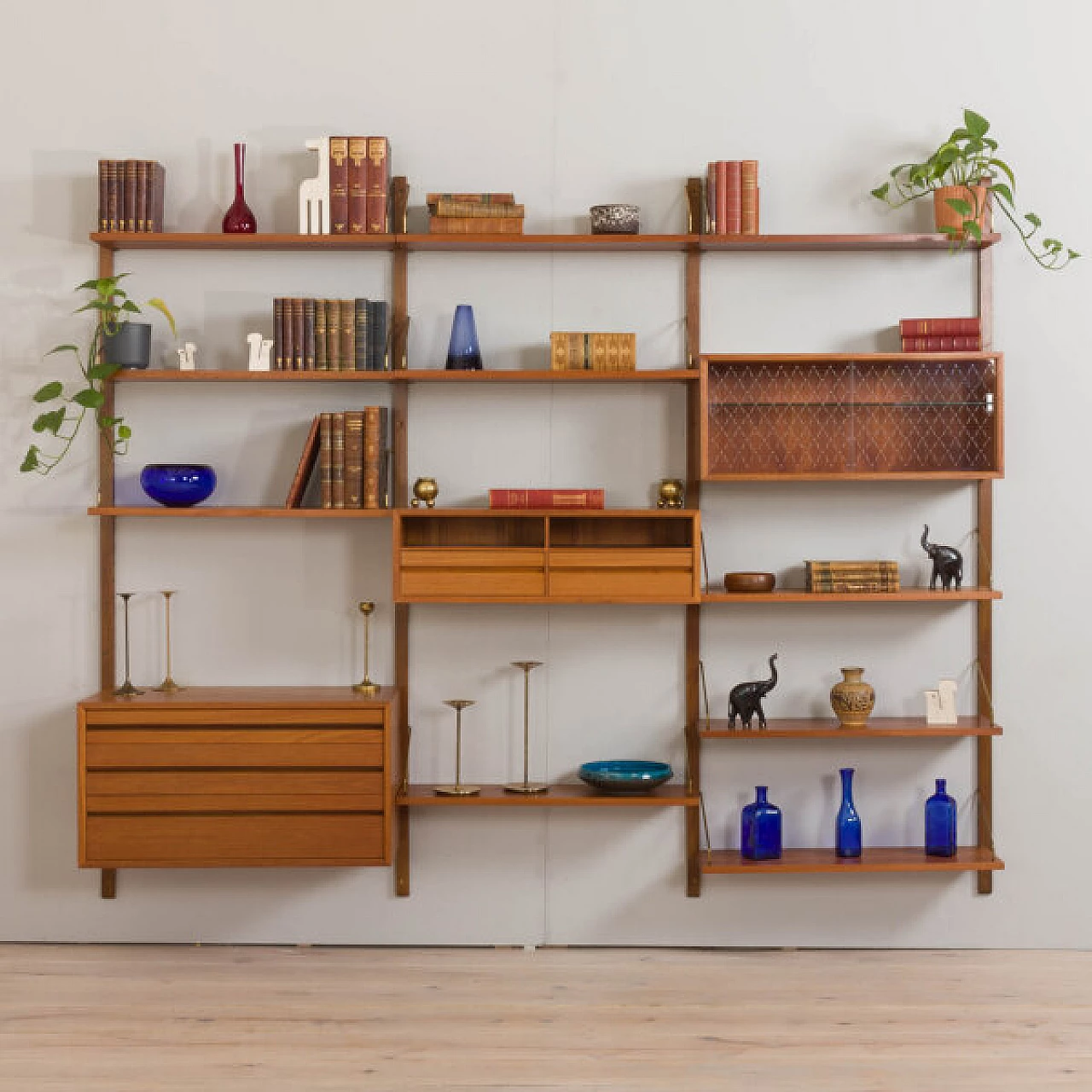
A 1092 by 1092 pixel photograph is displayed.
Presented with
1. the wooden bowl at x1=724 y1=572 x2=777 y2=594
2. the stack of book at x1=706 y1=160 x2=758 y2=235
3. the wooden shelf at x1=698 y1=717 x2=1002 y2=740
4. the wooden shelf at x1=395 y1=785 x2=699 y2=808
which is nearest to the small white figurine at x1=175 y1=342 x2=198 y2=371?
the wooden shelf at x1=395 y1=785 x2=699 y2=808

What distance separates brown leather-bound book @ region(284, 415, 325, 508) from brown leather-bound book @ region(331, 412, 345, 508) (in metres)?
0.06

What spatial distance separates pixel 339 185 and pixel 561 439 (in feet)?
3.25

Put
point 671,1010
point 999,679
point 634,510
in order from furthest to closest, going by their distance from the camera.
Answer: point 999,679 < point 634,510 < point 671,1010

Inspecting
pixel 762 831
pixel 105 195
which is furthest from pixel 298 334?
pixel 762 831

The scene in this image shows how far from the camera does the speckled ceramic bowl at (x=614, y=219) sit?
424 cm

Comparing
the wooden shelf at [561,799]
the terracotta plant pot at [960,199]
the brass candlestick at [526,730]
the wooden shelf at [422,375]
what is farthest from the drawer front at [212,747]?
the terracotta plant pot at [960,199]

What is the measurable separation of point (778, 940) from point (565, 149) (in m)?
2.49

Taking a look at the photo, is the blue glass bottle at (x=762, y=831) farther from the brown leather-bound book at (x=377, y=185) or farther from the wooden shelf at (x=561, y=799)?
the brown leather-bound book at (x=377, y=185)

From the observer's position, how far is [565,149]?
14.4 ft

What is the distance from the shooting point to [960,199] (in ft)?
13.8

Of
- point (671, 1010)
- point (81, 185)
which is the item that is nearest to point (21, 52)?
point (81, 185)

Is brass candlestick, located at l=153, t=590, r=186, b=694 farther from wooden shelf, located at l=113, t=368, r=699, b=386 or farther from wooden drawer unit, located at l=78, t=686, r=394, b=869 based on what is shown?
wooden shelf, located at l=113, t=368, r=699, b=386

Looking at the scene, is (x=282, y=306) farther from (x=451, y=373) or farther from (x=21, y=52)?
(x=21, y=52)

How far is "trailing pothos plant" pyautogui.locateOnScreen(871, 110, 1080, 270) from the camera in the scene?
4.21 metres
